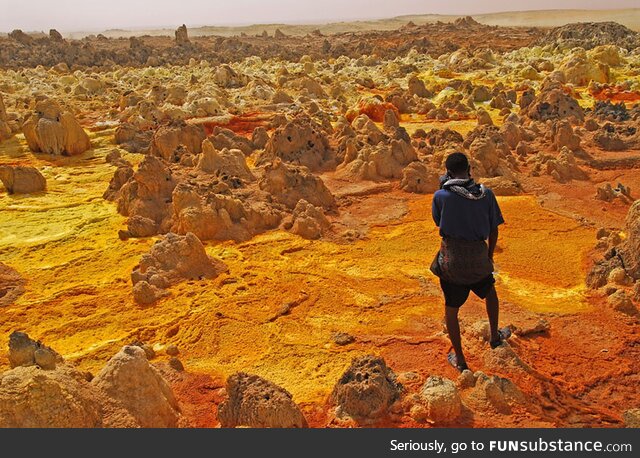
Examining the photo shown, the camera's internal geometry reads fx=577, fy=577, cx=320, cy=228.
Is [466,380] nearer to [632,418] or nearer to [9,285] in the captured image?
[632,418]

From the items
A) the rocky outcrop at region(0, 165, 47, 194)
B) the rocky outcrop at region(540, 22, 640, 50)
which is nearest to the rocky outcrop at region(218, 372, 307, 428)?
the rocky outcrop at region(0, 165, 47, 194)

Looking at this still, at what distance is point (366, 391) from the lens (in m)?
3.38

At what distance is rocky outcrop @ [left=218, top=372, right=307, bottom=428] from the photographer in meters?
3.19

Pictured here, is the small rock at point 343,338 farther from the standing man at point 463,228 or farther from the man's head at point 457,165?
the man's head at point 457,165

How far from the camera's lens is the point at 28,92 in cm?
1778

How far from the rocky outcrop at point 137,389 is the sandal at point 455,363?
1.86 metres

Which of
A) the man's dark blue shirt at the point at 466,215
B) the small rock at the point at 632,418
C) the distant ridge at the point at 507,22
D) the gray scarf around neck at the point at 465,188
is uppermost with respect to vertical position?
the distant ridge at the point at 507,22

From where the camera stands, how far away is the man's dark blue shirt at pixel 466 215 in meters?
3.57

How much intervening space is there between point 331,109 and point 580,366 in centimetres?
1239

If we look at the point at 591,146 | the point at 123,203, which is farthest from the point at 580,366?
the point at 591,146

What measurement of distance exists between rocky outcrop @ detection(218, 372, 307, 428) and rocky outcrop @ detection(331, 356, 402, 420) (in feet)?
0.93

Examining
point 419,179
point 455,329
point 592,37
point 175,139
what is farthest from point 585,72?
point 455,329

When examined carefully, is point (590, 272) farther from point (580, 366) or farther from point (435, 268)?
point (435, 268)

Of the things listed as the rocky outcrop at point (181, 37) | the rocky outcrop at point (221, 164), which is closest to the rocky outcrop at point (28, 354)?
the rocky outcrop at point (221, 164)
